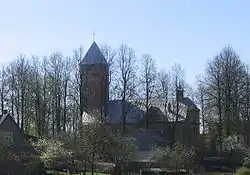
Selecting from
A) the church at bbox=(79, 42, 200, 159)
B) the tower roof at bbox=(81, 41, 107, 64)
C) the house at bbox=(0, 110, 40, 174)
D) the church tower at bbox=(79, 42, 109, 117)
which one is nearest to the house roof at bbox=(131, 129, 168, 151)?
the church at bbox=(79, 42, 200, 159)

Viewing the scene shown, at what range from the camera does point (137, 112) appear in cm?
7094

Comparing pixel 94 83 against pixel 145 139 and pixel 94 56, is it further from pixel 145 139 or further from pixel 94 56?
pixel 145 139

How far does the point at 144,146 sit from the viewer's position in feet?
202

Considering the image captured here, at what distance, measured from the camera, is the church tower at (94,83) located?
60625 mm

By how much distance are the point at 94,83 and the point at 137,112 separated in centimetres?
951

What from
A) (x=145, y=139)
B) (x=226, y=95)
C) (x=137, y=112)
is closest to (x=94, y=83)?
(x=137, y=112)

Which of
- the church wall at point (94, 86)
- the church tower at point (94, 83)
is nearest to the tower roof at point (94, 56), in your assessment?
the church tower at point (94, 83)

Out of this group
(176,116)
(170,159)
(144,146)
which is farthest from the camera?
(176,116)

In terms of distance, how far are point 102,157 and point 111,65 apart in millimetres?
21178

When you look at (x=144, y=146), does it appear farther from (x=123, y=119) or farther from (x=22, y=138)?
(x=22, y=138)

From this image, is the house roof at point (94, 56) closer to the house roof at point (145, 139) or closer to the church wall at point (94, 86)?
the church wall at point (94, 86)

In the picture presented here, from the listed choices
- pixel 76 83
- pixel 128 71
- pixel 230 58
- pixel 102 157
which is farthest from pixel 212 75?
pixel 102 157

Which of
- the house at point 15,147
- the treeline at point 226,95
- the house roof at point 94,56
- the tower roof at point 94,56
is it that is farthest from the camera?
the tower roof at point 94,56

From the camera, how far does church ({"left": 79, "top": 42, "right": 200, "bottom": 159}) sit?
62.6 meters
